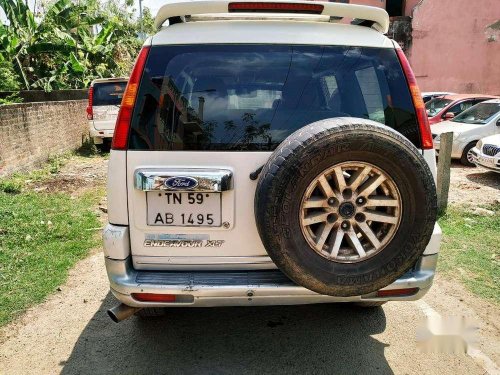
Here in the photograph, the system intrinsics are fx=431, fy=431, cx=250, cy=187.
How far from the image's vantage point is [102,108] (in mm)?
10703

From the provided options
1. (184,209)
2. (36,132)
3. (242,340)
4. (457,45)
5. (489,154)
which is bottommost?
(242,340)

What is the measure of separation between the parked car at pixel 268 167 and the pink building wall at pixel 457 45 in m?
20.2

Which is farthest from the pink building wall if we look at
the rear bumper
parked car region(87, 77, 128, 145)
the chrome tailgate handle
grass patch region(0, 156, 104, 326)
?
the chrome tailgate handle

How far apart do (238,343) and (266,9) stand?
87.1 inches

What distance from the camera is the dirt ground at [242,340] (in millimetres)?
2793

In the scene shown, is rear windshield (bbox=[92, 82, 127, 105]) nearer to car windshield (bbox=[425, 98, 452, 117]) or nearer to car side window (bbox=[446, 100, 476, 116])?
car windshield (bbox=[425, 98, 452, 117])

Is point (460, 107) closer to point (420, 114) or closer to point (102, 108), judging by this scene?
point (102, 108)

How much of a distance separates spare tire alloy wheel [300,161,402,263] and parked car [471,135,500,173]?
7096mm

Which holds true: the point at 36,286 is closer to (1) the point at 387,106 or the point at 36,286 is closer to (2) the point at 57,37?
(1) the point at 387,106

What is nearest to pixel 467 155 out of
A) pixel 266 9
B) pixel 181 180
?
pixel 266 9

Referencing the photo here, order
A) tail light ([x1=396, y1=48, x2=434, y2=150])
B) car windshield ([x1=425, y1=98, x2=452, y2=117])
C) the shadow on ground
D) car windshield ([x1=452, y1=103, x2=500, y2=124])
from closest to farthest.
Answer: tail light ([x1=396, y1=48, x2=434, y2=150])
the shadow on ground
car windshield ([x1=452, y1=103, x2=500, y2=124])
car windshield ([x1=425, y1=98, x2=452, y2=117])

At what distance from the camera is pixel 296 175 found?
2.16m

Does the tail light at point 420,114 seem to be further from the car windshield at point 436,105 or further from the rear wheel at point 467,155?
the car windshield at point 436,105

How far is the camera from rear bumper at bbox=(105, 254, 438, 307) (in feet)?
7.75
